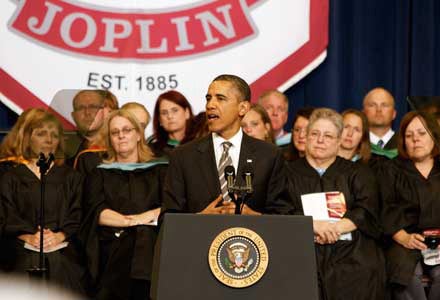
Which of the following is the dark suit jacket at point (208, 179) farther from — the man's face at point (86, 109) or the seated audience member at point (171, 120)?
the seated audience member at point (171, 120)

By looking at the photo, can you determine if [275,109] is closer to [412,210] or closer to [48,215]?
[412,210]

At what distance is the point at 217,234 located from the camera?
2738 mm

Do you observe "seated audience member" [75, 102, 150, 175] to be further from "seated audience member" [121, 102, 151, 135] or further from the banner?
the banner

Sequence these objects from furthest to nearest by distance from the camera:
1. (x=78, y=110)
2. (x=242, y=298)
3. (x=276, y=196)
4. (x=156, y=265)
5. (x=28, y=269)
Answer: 1. (x=78, y=110)
2. (x=28, y=269)
3. (x=276, y=196)
4. (x=156, y=265)
5. (x=242, y=298)

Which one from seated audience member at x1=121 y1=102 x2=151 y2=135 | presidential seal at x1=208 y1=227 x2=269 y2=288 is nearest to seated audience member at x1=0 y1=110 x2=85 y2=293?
seated audience member at x1=121 y1=102 x2=151 y2=135

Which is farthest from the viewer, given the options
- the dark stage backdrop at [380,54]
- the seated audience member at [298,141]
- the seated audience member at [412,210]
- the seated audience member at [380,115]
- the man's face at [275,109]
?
the dark stage backdrop at [380,54]

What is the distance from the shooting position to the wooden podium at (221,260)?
272cm

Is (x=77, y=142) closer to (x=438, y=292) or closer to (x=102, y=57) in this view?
(x=102, y=57)

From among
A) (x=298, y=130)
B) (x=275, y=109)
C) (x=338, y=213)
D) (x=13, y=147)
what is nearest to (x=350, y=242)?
(x=338, y=213)

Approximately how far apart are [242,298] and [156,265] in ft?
1.31

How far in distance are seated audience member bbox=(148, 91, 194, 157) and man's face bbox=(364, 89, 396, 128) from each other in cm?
153

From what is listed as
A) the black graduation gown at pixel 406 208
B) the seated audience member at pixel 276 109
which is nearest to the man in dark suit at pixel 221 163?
the black graduation gown at pixel 406 208

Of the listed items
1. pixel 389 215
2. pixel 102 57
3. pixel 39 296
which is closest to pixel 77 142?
pixel 102 57

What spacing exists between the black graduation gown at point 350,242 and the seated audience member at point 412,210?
0.12 meters
